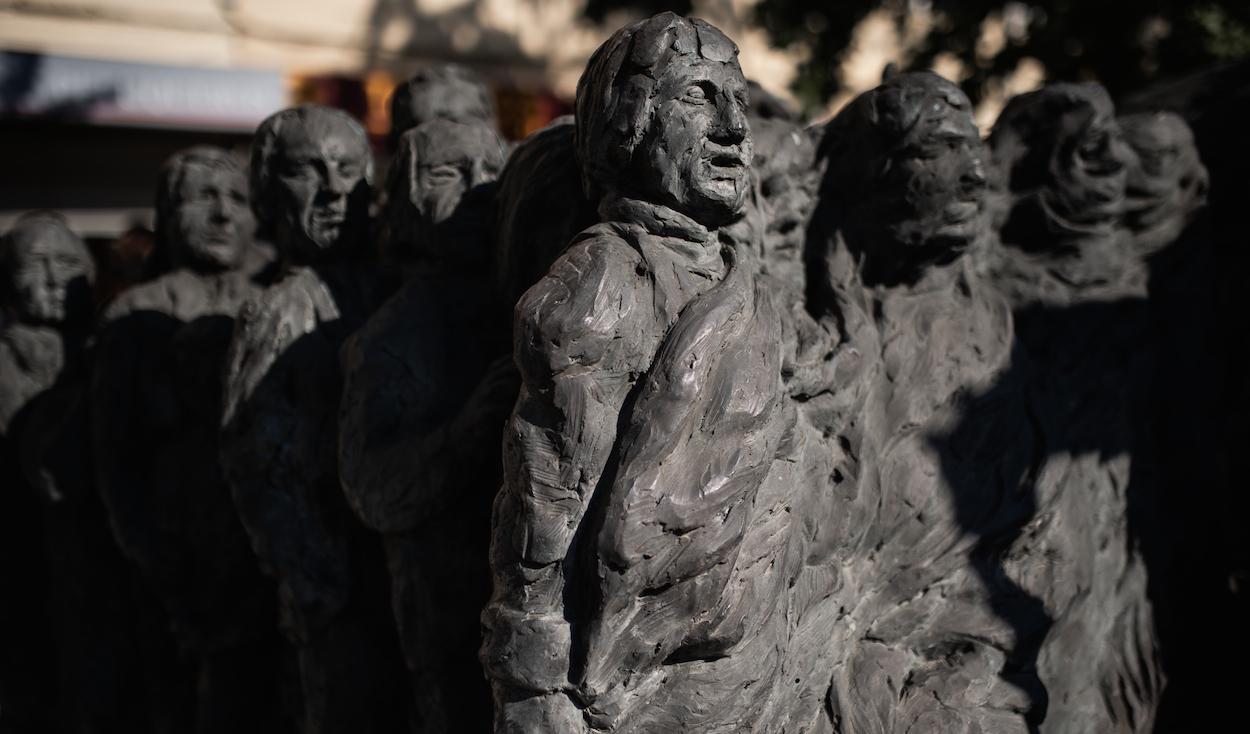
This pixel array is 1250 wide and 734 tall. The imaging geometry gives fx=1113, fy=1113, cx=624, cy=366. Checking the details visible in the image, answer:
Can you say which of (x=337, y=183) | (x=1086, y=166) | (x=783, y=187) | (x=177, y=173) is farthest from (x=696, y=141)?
(x=177, y=173)

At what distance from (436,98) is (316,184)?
1112mm

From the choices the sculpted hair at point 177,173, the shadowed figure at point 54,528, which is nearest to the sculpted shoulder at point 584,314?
the sculpted hair at point 177,173

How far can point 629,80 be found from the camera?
2.54 meters

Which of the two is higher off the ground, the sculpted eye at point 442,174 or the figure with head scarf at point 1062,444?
the sculpted eye at point 442,174

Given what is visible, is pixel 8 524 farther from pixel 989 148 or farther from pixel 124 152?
pixel 124 152

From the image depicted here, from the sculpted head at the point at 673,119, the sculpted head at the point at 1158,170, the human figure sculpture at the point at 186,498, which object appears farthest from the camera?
the sculpted head at the point at 1158,170

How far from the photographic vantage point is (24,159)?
10.0m

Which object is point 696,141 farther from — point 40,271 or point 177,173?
point 40,271

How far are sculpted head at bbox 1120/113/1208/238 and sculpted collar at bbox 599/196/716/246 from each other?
88.0 inches

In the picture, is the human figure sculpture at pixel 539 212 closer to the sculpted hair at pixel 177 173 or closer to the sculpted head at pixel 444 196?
the sculpted head at pixel 444 196

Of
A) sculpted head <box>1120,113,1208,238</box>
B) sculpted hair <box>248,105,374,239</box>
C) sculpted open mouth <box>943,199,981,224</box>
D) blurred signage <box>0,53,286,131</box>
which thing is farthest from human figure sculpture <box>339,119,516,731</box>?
blurred signage <box>0,53,286,131</box>

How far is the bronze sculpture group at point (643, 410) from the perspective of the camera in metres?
2.46

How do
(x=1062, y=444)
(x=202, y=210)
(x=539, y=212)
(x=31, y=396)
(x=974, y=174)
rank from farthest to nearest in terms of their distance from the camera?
1. (x=31, y=396)
2. (x=202, y=210)
3. (x=1062, y=444)
4. (x=974, y=174)
5. (x=539, y=212)

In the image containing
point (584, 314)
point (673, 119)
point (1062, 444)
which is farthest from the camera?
point (1062, 444)
